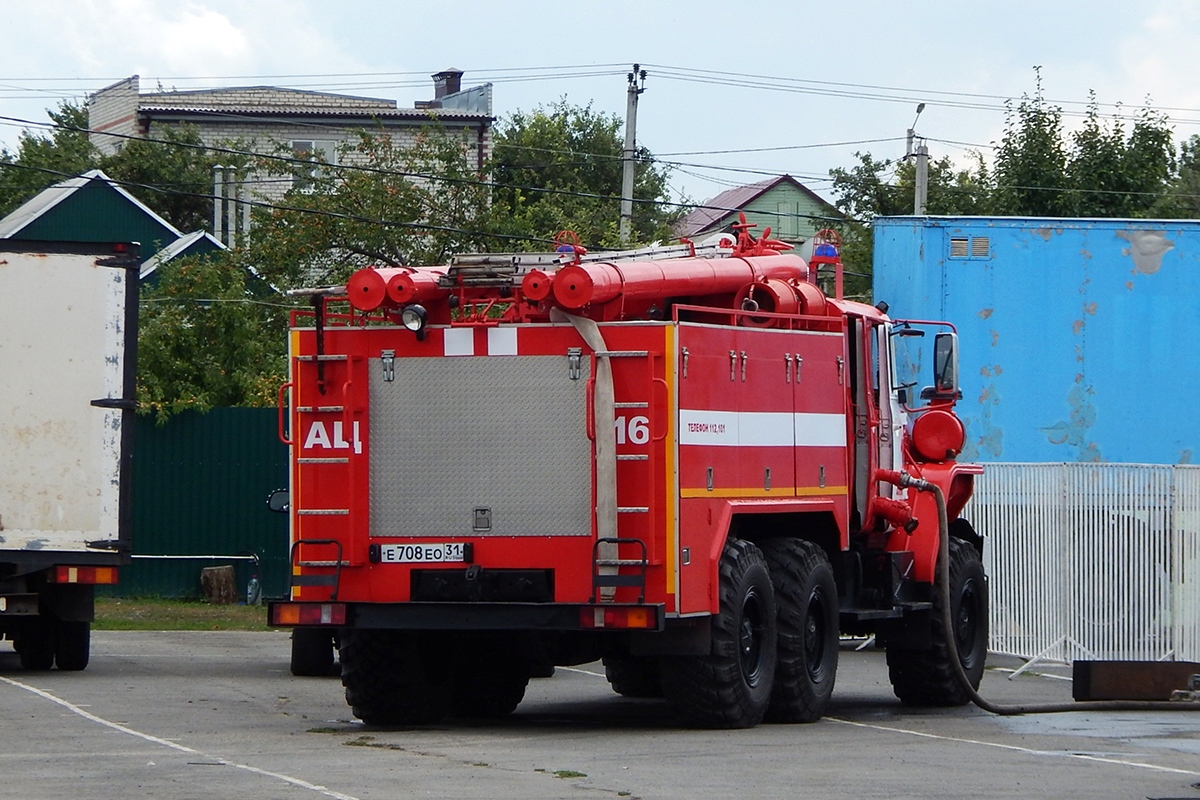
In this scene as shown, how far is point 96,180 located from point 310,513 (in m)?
40.0

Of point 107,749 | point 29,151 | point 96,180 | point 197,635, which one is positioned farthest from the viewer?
point 29,151

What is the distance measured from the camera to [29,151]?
64.8m

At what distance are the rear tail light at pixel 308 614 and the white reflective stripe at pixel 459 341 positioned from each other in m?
1.80

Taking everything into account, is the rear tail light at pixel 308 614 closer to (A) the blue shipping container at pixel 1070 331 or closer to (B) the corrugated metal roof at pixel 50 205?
(A) the blue shipping container at pixel 1070 331

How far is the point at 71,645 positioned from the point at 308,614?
581 centimetres

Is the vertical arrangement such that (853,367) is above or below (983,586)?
above

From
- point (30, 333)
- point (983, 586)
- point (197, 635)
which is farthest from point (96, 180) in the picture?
point (983, 586)

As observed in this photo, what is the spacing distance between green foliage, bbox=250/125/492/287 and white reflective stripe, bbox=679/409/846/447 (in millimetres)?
21934

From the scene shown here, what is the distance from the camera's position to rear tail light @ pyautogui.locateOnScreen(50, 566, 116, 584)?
17.4 metres

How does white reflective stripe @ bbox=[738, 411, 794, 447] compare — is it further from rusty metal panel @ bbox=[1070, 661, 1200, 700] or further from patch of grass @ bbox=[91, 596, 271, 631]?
patch of grass @ bbox=[91, 596, 271, 631]

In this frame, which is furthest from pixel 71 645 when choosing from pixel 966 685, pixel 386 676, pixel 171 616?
pixel 966 685

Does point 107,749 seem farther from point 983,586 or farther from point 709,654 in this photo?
point 983,586

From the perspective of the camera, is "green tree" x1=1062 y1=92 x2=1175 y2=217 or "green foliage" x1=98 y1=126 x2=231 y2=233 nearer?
"green tree" x1=1062 y1=92 x2=1175 y2=217

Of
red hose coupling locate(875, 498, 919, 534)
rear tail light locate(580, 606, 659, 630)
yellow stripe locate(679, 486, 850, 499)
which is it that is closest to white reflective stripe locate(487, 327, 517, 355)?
yellow stripe locate(679, 486, 850, 499)
